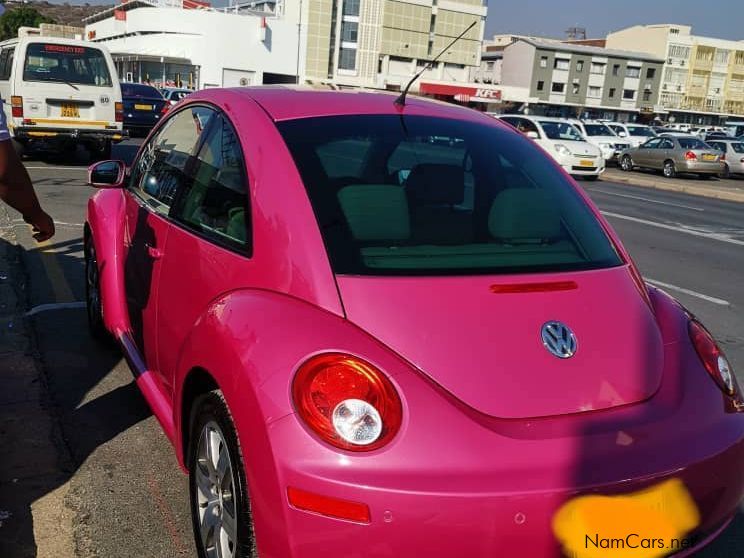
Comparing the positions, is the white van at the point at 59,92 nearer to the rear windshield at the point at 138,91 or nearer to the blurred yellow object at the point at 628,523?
the rear windshield at the point at 138,91

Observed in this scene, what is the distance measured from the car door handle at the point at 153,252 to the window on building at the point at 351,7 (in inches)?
3509

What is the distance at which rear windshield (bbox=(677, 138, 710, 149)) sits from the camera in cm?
2573

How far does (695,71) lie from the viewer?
10169cm

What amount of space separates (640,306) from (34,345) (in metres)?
3.78

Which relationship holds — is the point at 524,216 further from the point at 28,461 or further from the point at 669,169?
the point at 669,169

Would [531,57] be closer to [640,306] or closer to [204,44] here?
[204,44]

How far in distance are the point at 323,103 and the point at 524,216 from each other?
930 mm

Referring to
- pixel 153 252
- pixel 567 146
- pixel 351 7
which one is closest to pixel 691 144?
pixel 567 146

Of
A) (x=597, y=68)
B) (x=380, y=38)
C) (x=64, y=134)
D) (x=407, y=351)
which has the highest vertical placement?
(x=380, y=38)

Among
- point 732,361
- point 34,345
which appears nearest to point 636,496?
point 732,361

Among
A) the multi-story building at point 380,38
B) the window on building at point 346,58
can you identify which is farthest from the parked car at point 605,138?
the window on building at point 346,58

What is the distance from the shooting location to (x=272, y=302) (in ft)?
7.66

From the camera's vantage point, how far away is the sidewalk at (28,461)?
2.86 metres

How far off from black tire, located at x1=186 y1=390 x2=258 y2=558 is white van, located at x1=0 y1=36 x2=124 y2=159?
12.2m
